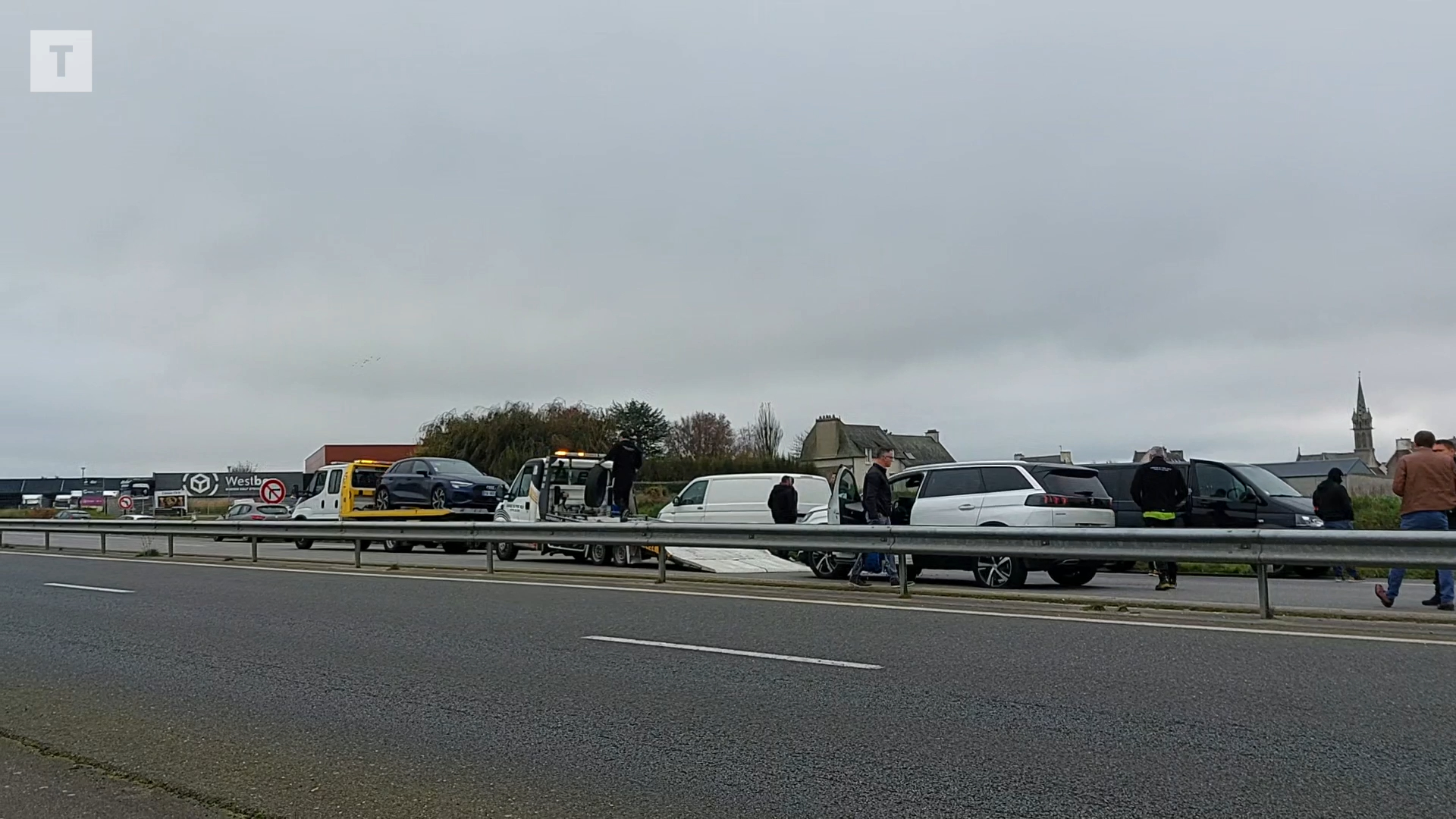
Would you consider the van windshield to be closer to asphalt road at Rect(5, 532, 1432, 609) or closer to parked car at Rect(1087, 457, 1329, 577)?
parked car at Rect(1087, 457, 1329, 577)

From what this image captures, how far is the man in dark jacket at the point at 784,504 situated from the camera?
19250 millimetres

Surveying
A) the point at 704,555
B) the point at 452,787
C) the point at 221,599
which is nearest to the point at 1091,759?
the point at 452,787

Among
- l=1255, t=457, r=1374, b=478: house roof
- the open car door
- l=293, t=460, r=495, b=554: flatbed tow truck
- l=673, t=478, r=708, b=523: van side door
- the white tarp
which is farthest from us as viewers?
l=1255, t=457, r=1374, b=478: house roof

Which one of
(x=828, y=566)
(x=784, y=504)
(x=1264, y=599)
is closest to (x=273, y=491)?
(x=784, y=504)

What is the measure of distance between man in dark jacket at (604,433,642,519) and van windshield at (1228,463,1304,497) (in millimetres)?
10436

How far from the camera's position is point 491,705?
709 centimetres

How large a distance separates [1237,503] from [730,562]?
854cm

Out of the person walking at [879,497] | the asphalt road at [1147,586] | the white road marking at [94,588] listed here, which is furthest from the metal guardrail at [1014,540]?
the white road marking at [94,588]

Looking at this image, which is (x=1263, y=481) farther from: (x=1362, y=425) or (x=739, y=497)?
(x=1362, y=425)

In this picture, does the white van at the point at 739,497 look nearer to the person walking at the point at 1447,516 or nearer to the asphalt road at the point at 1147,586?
the asphalt road at the point at 1147,586

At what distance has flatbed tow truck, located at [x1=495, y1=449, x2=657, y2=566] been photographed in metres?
20.9

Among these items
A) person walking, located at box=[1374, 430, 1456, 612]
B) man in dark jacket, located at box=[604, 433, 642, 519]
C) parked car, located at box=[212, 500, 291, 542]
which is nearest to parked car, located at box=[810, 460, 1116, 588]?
person walking, located at box=[1374, 430, 1456, 612]

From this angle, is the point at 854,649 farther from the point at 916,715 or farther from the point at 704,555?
the point at 704,555

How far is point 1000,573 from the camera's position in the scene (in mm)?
14555
